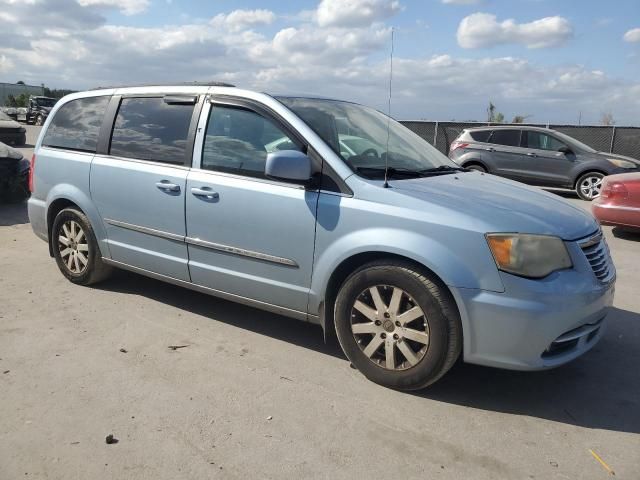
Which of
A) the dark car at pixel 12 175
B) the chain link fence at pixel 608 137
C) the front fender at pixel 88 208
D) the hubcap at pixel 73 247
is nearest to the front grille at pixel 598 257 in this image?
the front fender at pixel 88 208

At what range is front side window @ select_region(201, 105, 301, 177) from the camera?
374cm

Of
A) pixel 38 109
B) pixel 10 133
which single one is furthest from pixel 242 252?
pixel 38 109

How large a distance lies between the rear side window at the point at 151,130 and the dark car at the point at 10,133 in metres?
16.6

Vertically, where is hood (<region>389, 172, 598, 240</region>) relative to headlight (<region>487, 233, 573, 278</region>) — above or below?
above

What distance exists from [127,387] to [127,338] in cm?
77

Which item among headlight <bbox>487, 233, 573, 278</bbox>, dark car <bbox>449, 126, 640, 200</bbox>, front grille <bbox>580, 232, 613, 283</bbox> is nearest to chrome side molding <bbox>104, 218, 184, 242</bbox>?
headlight <bbox>487, 233, 573, 278</bbox>

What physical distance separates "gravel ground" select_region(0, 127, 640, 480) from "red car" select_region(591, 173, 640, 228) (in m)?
3.61

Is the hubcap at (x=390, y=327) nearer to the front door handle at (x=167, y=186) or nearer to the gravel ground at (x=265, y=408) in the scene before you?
the gravel ground at (x=265, y=408)

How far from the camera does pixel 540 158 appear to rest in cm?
1245

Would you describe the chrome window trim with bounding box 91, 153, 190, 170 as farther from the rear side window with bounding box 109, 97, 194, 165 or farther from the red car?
the red car

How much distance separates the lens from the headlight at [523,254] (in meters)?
2.94

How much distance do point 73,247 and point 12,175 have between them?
5088 mm

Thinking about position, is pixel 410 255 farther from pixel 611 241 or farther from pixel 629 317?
pixel 611 241

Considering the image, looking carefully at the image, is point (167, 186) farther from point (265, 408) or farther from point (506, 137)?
point (506, 137)
